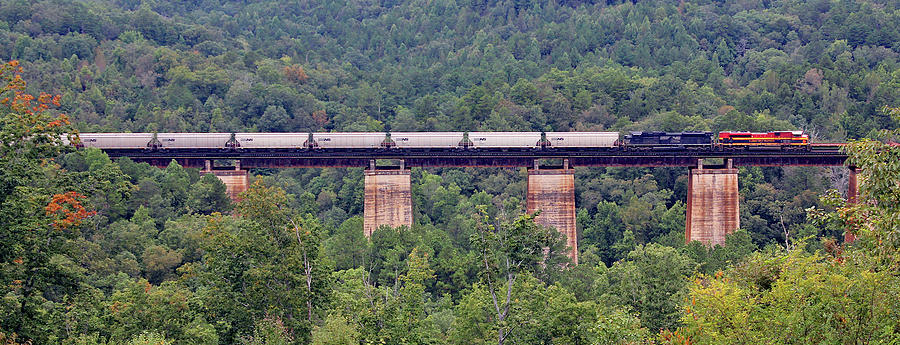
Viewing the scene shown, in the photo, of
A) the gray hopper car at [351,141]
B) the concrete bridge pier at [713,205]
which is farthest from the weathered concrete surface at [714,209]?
the gray hopper car at [351,141]

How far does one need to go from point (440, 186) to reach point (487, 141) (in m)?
22.3

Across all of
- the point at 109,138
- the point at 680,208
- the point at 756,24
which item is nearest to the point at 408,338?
the point at 109,138

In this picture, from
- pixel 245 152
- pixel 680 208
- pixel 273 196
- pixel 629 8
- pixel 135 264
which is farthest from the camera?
pixel 629 8

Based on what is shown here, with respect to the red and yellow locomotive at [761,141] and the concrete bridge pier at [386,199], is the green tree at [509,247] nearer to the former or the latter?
the concrete bridge pier at [386,199]

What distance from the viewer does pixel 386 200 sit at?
64188 mm

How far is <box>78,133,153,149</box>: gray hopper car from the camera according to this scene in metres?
67.5

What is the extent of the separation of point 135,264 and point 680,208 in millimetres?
45294

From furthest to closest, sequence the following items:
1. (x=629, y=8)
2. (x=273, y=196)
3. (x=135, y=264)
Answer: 1. (x=629, y=8)
2. (x=135, y=264)
3. (x=273, y=196)

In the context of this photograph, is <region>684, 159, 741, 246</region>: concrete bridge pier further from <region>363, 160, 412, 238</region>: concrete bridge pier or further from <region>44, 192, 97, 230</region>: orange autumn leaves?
<region>44, 192, 97, 230</region>: orange autumn leaves

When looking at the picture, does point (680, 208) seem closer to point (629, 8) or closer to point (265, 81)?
point (265, 81)

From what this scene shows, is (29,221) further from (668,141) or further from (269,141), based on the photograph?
(668,141)

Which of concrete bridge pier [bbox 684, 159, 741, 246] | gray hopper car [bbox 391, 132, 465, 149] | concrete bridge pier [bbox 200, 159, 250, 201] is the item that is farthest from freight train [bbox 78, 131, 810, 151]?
concrete bridge pier [bbox 684, 159, 741, 246]

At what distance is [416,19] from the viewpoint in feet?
574

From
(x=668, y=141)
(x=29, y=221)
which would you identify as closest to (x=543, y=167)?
(x=668, y=141)
